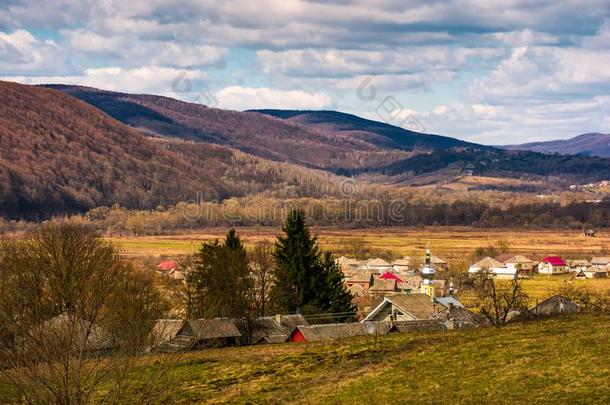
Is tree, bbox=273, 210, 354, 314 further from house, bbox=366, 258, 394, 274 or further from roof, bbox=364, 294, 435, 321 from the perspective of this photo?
house, bbox=366, 258, 394, 274

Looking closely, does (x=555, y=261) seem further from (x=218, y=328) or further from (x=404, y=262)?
(x=218, y=328)

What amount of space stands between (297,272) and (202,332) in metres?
12.6

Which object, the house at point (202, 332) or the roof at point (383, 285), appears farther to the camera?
the roof at point (383, 285)

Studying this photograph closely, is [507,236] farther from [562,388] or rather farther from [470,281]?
[562,388]

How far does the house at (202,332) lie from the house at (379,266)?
203 feet

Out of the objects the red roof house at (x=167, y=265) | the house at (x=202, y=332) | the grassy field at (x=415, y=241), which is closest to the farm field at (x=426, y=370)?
the house at (x=202, y=332)

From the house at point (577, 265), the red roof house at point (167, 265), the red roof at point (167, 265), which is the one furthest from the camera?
the house at point (577, 265)

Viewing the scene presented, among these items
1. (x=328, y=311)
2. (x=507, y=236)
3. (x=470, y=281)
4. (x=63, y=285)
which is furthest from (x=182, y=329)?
(x=507, y=236)

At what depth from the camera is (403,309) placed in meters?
52.7

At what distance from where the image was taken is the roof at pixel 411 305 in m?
52.8

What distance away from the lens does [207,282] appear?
51656 mm

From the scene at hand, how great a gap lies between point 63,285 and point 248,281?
1409 centimetres

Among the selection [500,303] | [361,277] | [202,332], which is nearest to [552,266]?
[361,277]

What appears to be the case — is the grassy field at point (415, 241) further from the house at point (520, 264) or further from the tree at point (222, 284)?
the tree at point (222, 284)
